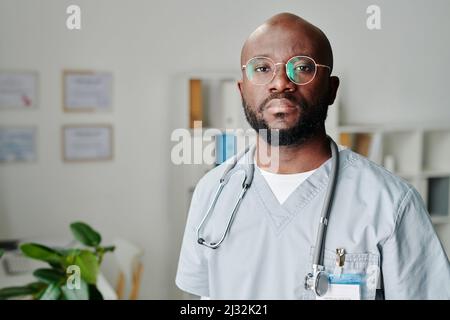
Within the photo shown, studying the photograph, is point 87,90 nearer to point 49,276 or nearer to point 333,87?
point 49,276

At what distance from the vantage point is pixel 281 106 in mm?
528

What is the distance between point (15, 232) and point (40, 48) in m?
0.53

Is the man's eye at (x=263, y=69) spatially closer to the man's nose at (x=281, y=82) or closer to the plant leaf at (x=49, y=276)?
the man's nose at (x=281, y=82)

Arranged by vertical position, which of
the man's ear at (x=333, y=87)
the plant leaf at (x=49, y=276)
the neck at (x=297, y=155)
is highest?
the man's ear at (x=333, y=87)

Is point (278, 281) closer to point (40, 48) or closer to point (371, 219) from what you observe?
point (371, 219)

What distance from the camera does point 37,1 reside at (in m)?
0.70

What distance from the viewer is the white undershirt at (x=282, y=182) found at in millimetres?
564

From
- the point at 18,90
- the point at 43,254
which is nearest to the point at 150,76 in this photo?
the point at 18,90

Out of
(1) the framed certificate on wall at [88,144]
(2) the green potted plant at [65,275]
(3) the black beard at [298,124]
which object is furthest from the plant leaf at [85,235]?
(3) the black beard at [298,124]

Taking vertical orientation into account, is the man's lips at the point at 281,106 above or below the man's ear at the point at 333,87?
below

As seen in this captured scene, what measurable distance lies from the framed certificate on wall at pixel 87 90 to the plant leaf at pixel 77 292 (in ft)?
1.86

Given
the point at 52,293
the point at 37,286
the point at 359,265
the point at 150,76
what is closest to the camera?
the point at 359,265

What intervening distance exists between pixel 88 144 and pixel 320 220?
3.02 feet

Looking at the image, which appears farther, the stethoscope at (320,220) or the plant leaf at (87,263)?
the plant leaf at (87,263)
